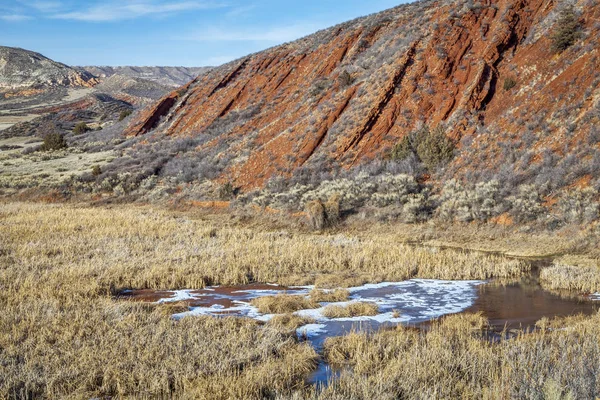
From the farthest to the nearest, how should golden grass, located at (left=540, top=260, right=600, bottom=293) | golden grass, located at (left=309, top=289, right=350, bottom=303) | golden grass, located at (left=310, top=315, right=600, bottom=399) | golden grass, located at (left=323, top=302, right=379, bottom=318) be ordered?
golden grass, located at (left=540, top=260, right=600, bottom=293)
golden grass, located at (left=309, top=289, right=350, bottom=303)
golden grass, located at (left=323, top=302, right=379, bottom=318)
golden grass, located at (left=310, top=315, right=600, bottom=399)

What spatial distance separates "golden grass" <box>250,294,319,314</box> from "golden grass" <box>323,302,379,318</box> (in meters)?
0.67

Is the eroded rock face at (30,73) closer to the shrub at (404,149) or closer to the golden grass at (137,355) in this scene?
the shrub at (404,149)

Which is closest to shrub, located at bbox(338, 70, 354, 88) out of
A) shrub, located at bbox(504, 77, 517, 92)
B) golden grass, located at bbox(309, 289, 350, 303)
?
shrub, located at bbox(504, 77, 517, 92)

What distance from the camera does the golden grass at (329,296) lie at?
1174cm

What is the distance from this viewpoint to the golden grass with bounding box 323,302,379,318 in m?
10.5

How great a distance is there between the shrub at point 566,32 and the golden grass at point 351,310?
75.9ft

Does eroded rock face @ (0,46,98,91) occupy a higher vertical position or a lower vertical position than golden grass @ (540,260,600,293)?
higher

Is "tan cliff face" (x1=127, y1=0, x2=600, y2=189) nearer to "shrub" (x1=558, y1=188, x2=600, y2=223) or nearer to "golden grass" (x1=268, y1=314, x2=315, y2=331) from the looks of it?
"shrub" (x1=558, y1=188, x2=600, y2=223)

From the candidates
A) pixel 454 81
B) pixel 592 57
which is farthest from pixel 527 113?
pixel 454 81

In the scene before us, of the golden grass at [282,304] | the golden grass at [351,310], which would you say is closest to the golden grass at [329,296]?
the golden grass at [282,304]

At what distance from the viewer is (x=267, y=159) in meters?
31.4

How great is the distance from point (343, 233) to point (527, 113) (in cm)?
1206

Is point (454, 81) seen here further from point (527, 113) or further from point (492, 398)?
point (492, 398)

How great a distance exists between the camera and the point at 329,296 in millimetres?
11859
